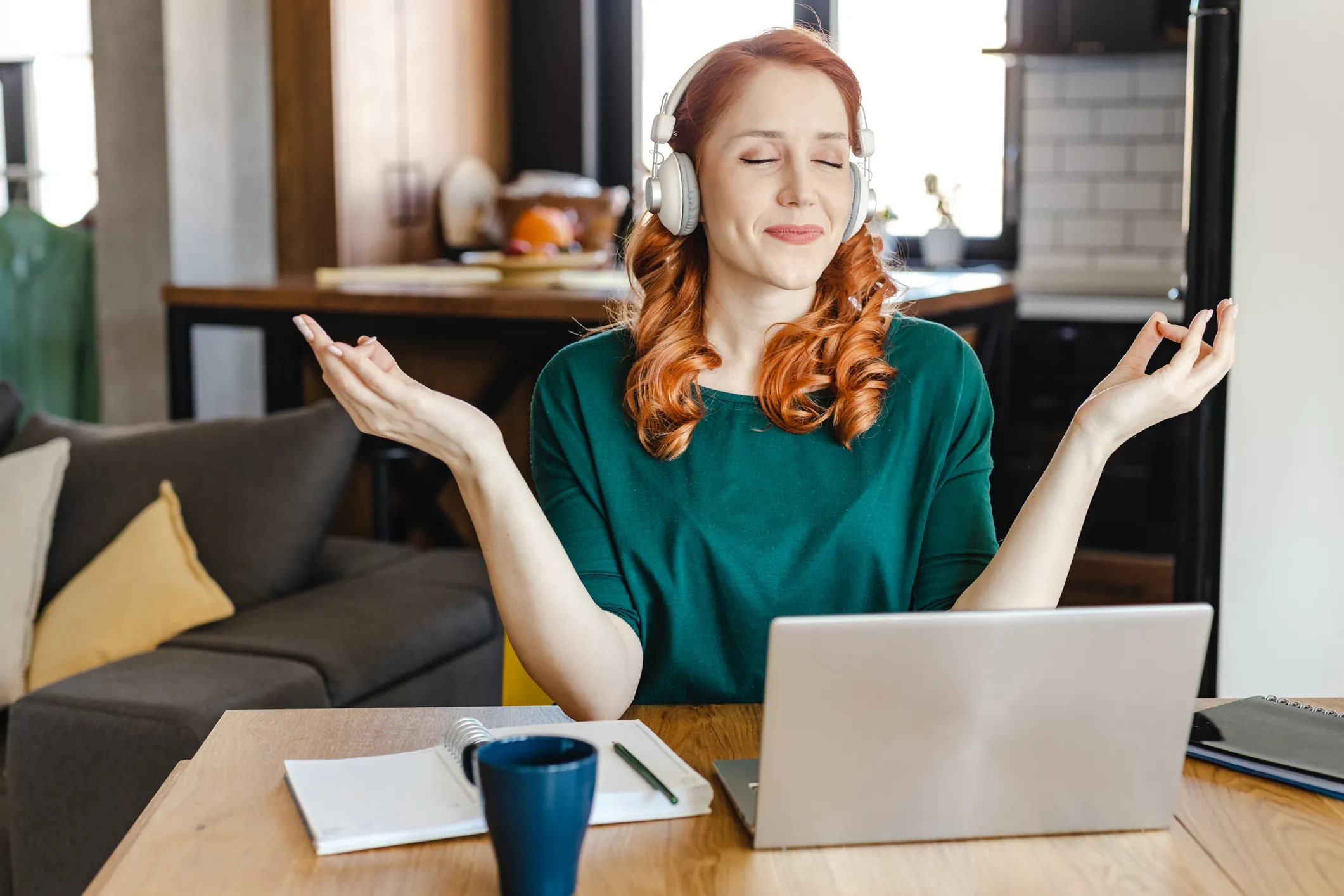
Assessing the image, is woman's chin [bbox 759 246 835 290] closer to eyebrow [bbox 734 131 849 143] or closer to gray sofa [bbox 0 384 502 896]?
eyebrow [bbox 734 131 849 143]

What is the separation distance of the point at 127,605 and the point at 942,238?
321 cm

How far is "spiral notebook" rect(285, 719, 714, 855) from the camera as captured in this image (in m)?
0.92

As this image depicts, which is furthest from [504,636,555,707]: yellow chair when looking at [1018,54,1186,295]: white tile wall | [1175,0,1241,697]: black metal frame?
[1018,54,1186,295]: white tile wall

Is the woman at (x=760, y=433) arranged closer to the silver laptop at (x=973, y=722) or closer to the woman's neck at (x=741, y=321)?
the woman's neck at (x=741, y=321)

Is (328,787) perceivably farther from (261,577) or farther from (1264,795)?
(261,577)

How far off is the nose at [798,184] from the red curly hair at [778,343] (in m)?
0.10

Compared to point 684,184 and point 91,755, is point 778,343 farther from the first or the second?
point 91,755

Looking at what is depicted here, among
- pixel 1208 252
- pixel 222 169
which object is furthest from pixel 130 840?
pixel 222 169

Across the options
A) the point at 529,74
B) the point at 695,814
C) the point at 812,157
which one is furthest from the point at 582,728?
the point at 529,74

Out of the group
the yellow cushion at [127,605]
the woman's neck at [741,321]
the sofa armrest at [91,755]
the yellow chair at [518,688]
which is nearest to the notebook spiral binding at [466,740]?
the yellow chair at [518,688]

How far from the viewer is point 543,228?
3.88 metres

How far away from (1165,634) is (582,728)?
452 mm

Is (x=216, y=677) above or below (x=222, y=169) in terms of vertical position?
below

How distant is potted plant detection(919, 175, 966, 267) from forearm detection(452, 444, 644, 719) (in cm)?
350
